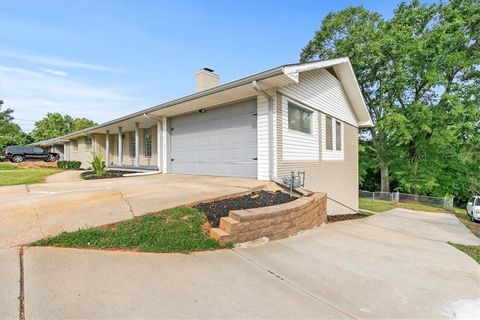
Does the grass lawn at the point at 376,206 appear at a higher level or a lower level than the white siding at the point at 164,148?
lower

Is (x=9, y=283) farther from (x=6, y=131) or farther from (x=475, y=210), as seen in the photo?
(x=6, y=131)

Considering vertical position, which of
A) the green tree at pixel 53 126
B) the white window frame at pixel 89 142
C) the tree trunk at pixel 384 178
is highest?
the green tree at pixel 53 126

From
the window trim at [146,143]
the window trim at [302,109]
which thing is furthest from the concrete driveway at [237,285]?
the window trim at [146,143]

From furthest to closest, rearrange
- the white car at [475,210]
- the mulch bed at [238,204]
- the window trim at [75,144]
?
the window trim at [75,144] → the white car at [475,210] → the mulch bed at [238,204]

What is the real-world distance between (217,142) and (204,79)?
3571mm

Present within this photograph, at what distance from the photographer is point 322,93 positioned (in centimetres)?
992

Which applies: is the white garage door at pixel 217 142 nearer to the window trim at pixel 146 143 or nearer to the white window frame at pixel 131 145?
the window trim at pixel 146 143

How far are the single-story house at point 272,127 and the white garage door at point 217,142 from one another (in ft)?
0.10

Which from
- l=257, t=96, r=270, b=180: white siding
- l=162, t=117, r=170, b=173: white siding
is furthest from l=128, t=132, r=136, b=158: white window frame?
l=257, t=96, r=270, b=180: white siding

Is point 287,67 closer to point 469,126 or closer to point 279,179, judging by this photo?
point 279,179

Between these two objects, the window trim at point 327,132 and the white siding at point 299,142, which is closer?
the white siding at point 299,142

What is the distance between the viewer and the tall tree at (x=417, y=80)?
1931 centimetres

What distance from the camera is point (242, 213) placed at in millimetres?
3953

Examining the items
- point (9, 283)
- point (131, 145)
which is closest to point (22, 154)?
point (131, 145)
